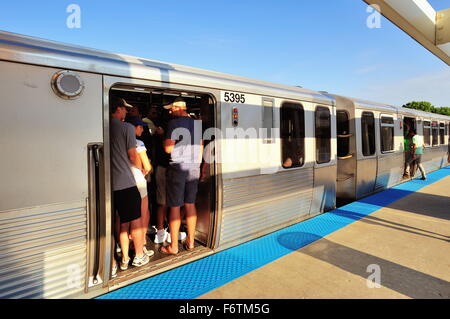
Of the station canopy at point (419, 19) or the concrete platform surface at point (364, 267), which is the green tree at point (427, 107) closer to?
the station canopy at point (419, 19)

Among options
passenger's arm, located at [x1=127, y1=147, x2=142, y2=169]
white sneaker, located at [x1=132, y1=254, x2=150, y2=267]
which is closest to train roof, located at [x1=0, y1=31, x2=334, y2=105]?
passenger's arm, located at [x1=127, y1=147, x2=142, y2=169]

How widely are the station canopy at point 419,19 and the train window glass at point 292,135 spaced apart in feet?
7.06

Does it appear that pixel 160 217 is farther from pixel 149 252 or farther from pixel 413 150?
pixel 413 150

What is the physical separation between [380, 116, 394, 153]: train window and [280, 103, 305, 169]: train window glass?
3837mm

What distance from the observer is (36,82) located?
2.18m

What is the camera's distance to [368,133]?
6805mm

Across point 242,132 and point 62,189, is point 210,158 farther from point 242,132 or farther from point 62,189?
point 62,189

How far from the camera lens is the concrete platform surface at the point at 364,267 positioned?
2.79 m

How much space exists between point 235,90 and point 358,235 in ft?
9.72

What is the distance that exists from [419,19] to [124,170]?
6521 mm

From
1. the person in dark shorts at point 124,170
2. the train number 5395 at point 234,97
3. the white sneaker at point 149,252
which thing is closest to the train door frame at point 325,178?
the train number 5395 at point 234,97

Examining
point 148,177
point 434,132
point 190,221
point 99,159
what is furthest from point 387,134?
point 99,159

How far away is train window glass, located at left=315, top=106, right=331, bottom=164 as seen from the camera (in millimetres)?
5168
